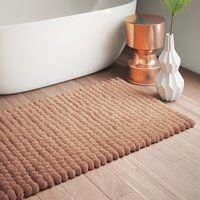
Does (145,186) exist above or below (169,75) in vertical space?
below

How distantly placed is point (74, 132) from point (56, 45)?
67 cm

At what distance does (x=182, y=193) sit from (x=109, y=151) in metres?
0.44

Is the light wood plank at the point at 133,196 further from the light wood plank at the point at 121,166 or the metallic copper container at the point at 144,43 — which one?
the metallic copper container at the point at 144,43

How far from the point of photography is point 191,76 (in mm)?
3061

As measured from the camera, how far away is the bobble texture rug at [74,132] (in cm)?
192

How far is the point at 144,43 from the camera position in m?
2.78

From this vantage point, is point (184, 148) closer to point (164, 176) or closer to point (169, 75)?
point (164, 176)

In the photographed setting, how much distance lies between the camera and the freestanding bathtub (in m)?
2.48

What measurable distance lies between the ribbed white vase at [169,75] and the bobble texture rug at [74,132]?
4.0 inches

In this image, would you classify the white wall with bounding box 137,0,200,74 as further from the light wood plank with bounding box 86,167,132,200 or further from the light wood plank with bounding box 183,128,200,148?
the light wood plank with bounding box 86,167,132,200

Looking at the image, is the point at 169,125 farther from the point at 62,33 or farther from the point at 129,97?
the point at 62,33

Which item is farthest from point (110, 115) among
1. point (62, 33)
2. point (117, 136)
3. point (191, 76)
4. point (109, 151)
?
point (191, 76)

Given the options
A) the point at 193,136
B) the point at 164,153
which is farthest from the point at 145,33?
the point at 164,153

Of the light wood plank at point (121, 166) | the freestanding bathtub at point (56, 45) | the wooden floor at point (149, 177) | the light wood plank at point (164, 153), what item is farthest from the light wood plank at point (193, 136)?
the freestanding bathtub at point (56, 45)
